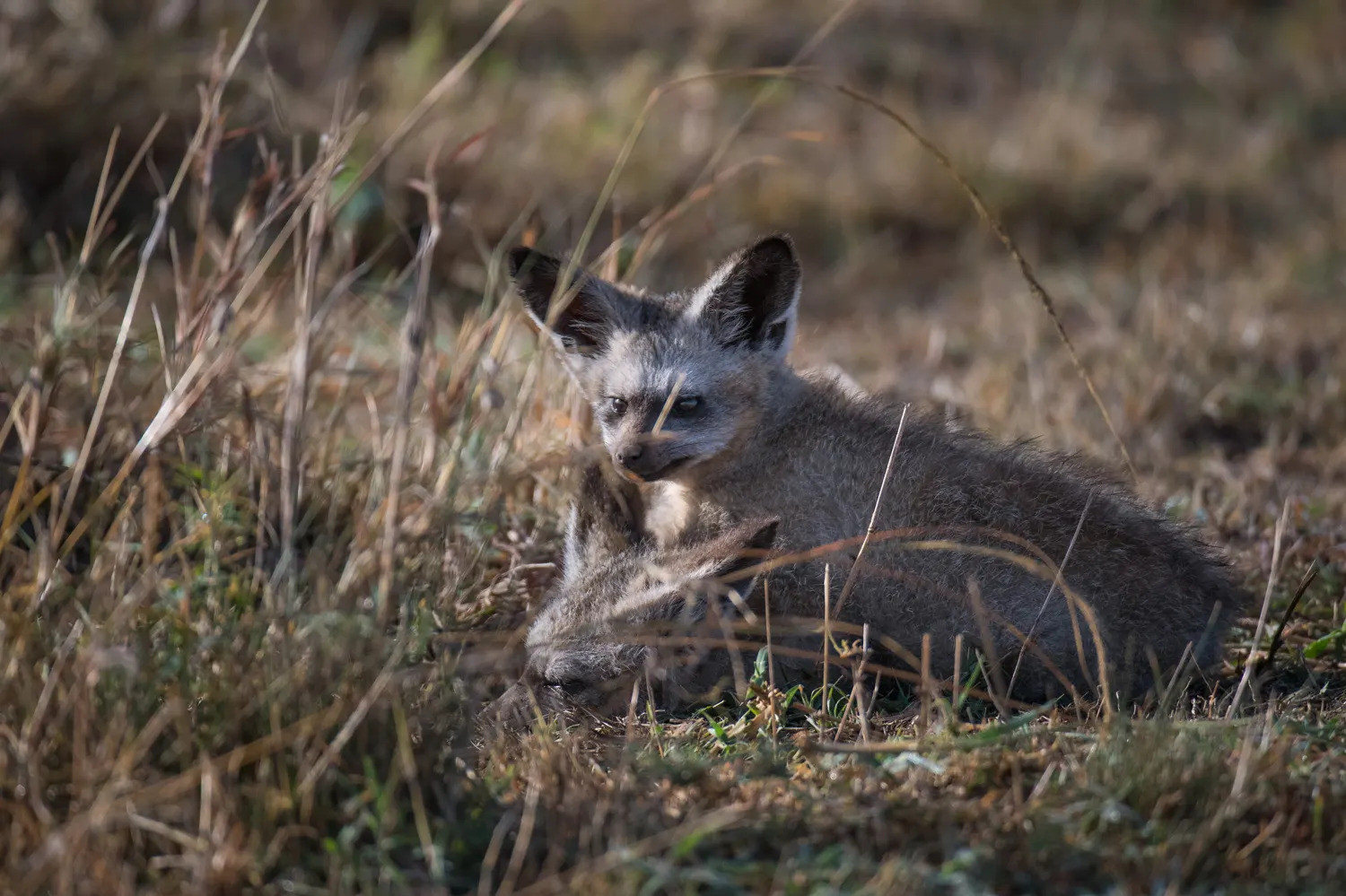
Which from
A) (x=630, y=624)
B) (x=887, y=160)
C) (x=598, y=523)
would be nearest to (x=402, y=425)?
(x=630, y=624)

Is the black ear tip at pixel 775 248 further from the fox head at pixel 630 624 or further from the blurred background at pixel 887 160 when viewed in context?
the fox head at pixel 630 624

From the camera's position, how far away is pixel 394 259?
8.67 meters

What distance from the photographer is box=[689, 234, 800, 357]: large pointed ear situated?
4.78 m

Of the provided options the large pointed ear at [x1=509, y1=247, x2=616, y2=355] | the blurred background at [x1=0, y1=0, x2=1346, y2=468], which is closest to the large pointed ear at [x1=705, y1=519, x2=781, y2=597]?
the large pointed ear at [x1=509, y1=247, x2=616, y2=355]

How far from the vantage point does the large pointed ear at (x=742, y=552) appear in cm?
370

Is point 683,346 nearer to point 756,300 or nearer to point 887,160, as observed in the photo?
point 756,300

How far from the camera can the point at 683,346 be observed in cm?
491

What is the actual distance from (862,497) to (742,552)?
0.89m

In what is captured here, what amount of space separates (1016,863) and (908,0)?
11764mm

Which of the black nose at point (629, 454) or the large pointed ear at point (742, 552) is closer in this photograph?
the large pointed ear at point (742, 552)

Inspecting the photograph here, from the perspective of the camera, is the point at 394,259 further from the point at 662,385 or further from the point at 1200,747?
the point at 1200,747

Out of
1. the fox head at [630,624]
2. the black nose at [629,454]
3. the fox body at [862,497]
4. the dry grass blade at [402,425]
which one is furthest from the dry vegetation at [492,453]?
the black nose at [629,454]

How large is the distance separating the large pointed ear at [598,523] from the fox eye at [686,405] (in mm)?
317

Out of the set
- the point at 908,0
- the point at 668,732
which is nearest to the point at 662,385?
the point at 668,732
